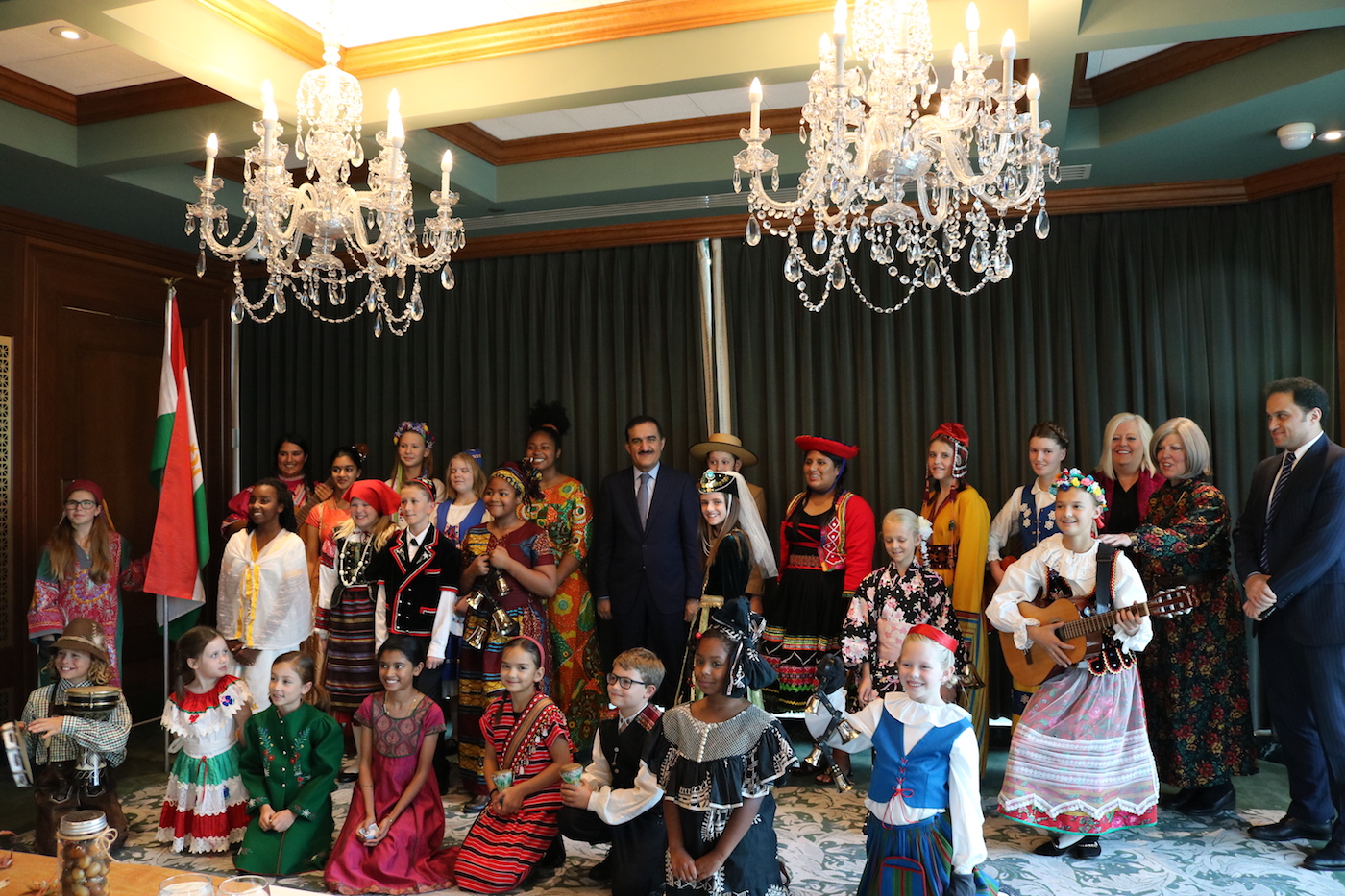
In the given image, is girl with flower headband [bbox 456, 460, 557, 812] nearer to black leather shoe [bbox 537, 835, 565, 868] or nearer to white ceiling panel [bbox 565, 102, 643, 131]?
black leather shoe [bbox 537, 835, 565, 868]

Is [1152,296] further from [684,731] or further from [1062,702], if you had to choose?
[684,731]

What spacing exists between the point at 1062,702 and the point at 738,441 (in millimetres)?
2358

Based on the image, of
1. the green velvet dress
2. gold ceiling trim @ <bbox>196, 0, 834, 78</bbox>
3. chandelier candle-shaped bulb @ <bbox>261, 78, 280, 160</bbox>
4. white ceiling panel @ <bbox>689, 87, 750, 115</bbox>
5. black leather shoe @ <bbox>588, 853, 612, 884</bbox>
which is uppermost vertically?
white ceiling panel @ <bbox>689, 87, 750, 115</bbox>

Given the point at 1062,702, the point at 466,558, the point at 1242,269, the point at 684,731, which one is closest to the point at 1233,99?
the point at 1242,269

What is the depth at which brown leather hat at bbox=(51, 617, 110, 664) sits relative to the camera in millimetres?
3936

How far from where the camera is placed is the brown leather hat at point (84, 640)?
12.9 ft

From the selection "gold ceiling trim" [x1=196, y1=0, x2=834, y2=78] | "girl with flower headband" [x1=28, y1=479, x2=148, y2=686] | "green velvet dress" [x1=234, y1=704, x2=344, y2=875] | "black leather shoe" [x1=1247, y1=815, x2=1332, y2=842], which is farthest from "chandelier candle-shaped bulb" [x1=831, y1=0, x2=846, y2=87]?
"girl with flower headband" [x1=28, y1=479, x2=148, y2=686]

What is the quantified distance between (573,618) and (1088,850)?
7.96 ft

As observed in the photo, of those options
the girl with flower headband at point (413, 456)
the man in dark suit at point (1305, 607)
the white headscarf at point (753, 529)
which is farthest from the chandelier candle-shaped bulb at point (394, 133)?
the man in dark suit at point (1305, 607)

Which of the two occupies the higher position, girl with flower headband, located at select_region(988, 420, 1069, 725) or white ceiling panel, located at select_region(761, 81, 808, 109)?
white ceiling panel, located at select_region(761, 81, 808, 109)

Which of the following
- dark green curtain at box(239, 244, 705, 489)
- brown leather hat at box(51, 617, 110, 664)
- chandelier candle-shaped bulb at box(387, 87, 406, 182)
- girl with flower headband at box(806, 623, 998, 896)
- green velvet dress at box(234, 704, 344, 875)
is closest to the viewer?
girl with flower headband at box(806, 623, 998, 896)

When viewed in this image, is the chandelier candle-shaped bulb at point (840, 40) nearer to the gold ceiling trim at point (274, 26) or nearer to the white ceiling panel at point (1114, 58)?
the white ceiling panel at point (1114, 58)

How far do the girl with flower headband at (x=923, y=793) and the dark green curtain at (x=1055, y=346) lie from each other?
2619 mm

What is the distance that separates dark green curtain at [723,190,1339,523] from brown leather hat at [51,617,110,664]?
3277 millimetres
